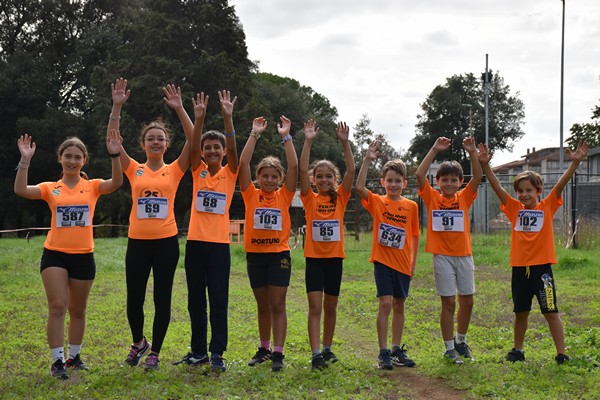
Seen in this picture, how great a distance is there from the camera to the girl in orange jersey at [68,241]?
215 inches

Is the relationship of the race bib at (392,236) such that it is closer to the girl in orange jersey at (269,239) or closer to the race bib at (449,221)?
the race bib at (449,221)

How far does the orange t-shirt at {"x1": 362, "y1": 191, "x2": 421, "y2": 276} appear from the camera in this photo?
618 cm

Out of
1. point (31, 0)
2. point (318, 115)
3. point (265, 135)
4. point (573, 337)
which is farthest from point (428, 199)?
point (318, 115)

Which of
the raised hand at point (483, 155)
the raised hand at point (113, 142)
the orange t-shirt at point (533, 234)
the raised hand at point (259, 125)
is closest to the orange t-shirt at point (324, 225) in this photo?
the raised hand at point (259, 125)

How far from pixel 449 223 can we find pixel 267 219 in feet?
5.97

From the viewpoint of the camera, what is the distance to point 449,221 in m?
6.36

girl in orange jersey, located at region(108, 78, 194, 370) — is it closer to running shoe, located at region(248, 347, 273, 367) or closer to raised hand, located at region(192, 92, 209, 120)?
raised hand, located at region(192, 92, 209, 120)

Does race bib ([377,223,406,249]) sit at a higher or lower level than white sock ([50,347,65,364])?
higher

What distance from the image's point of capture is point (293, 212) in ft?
87.9

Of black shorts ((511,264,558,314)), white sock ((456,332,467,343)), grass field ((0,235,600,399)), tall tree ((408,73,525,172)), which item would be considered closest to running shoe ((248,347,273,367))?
grass field ((0,235,600,399))

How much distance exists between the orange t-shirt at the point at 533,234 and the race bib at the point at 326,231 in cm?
166

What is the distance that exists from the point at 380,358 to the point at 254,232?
165cm

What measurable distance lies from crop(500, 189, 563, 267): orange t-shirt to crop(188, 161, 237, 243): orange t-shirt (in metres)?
2.72

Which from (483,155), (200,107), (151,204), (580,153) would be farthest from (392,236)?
(151,204)
